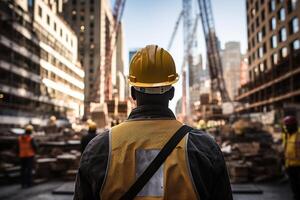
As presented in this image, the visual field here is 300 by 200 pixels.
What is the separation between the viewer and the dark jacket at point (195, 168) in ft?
6.03

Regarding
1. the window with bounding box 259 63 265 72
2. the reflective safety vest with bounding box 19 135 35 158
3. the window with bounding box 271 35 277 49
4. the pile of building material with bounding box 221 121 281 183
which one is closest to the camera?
the reflective safety vest with bounding box 19 135 35 158

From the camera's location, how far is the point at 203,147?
189cm

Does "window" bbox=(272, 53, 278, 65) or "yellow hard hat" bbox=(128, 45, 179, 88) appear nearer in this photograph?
"yellow hard hat" bbox=(128, 45, 179, 88)

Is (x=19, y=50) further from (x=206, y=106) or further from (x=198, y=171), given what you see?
(x=198, y=171)

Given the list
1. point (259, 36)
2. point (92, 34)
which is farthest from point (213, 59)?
point (92, 34)

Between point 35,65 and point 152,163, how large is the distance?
5808 cm

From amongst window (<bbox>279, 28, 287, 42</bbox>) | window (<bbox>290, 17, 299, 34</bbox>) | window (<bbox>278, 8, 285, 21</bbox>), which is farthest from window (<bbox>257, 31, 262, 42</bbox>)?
window (<bbox>290, 17, 299, 34</bbox>)

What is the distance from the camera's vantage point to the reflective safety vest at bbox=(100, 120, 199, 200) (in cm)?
178

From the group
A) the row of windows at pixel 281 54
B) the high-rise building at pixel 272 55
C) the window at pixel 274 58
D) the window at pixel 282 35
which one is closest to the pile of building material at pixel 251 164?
the high-rise building at pixel 272 55

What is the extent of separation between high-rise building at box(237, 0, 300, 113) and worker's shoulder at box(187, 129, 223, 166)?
36419 millimetres

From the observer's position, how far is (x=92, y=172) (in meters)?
1.87

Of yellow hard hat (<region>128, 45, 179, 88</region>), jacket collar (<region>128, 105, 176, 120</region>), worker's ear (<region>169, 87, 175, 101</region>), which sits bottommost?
jacket collar (<region>128, 105, 176, 120</region>)

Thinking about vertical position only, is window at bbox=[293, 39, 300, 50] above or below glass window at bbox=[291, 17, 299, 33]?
below

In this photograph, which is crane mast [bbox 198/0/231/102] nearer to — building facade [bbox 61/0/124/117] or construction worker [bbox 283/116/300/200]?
building facade [bbox 61/0/124/117]
